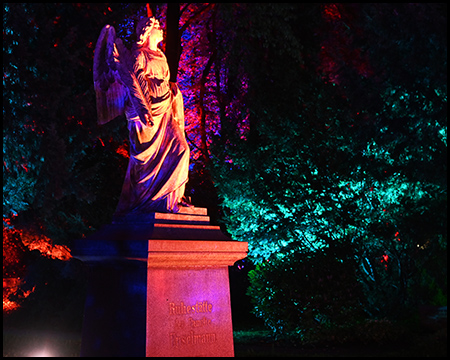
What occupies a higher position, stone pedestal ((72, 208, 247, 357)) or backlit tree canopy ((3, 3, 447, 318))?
backlit tree canopy ((3, 3, 447, 318))

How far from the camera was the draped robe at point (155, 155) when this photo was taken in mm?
6695

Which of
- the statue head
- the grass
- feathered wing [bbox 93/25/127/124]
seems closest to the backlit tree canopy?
the grass

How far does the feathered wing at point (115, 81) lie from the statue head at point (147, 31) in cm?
24

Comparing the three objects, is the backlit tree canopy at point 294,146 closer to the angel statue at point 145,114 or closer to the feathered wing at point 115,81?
the feathered wing at point 115,81

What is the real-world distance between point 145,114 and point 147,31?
111 centimetres

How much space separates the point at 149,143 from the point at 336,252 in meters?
8.01

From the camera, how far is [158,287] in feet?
19.7

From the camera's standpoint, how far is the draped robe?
6695 millimetres

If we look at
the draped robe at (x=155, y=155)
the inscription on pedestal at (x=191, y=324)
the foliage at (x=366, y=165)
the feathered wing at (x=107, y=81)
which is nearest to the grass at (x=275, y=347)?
the foliage at (x=366, y=165)

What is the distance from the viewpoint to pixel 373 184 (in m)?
13.1

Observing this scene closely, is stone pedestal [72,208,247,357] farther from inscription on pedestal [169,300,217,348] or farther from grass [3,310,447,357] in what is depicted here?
grass [3,310,447,357]

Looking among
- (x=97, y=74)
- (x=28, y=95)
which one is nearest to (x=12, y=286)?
(x=28, y=95)

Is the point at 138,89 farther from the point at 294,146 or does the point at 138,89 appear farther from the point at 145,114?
the point at 294,146

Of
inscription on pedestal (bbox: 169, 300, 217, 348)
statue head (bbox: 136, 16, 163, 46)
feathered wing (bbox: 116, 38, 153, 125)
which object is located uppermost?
statue head (bbox: 136, 16, 163, 46)
